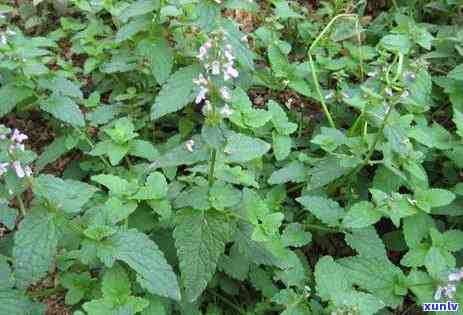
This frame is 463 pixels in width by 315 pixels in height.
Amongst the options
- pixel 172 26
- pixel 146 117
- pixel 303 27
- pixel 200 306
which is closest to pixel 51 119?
pixel 146 117

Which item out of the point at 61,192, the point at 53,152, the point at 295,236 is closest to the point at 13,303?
the point at 61,192

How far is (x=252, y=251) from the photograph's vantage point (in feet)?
10.4

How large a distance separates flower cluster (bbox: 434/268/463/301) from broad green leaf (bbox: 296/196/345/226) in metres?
0.66

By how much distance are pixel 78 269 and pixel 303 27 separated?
259 centimetres

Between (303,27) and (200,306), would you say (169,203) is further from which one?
(303,27)

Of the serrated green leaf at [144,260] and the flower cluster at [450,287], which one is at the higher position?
the serrated green leaf at [144,260]

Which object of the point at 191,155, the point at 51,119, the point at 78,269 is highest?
the point at 191,155

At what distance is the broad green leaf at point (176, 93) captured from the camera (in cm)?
348

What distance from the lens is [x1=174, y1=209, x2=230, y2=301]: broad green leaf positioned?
2805mm

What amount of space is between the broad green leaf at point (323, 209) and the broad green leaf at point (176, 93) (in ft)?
3.08

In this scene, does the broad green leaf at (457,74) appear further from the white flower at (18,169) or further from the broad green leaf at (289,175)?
the white flower at (18,169)

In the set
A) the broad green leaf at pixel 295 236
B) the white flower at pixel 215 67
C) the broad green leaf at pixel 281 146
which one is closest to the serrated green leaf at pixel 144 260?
the broad green leaf at pixel 295 236

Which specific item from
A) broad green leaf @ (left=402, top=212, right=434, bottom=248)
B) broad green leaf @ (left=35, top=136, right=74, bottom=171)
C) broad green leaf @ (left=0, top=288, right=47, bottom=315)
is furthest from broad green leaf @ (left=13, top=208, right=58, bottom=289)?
broad green leaf @ (left=402, top=212, right=434, bottom=248)

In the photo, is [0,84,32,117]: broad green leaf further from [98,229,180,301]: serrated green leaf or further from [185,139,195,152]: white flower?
[185,139,195,152]: white flower
